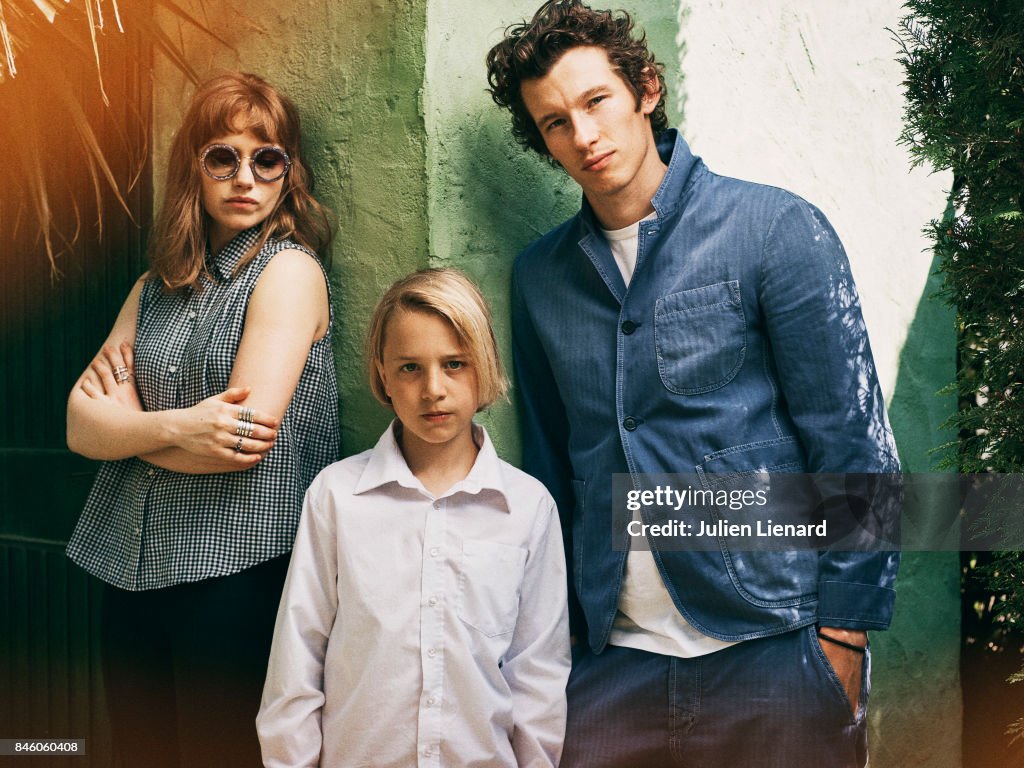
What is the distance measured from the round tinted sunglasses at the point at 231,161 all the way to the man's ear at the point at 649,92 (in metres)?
0.92

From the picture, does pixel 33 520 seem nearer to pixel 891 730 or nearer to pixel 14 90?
pixel 14 90

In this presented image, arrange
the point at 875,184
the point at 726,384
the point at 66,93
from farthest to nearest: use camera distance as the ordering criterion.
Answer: the point at 875,184 → the point at 66,93 → the point at 726,384

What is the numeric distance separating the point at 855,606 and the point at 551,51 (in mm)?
1440

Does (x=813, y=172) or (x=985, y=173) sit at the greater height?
(x=813, y=172)

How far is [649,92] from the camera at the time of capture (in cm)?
253

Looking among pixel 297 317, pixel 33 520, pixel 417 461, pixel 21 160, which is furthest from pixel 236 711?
pixel 21 160

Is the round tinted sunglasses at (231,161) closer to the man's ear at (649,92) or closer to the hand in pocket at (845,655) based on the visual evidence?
the man's ear at (649,92)

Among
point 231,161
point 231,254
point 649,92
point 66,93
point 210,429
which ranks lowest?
point 210,429

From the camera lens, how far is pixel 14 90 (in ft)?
10.6

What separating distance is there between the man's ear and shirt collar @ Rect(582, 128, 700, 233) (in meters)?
0.09

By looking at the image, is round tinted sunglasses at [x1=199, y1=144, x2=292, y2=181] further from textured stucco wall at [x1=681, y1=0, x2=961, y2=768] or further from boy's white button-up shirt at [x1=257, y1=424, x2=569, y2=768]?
textured stucco wall at [x1=681, y1=0, x2=961, y2=768]

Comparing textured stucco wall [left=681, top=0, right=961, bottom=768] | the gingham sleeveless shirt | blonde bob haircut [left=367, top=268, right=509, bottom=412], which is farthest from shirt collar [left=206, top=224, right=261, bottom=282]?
textured stucco wall [left=681, top=0, right=961, bottom=768]
